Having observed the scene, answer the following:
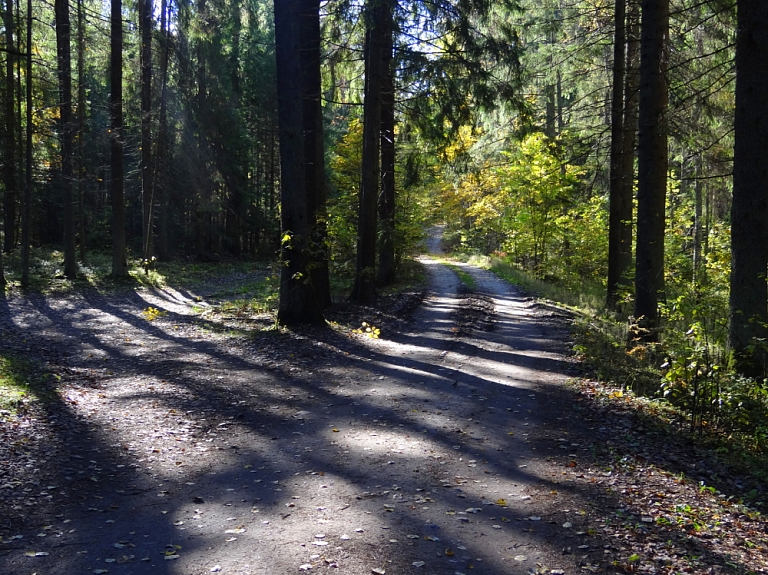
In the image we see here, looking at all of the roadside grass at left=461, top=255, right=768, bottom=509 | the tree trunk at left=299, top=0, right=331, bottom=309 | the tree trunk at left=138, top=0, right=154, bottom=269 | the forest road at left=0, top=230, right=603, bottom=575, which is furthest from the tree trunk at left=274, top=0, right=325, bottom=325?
the tree trunk at left=138, top=0, right=154, bottom=269

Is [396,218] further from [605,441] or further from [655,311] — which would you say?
[605,441]

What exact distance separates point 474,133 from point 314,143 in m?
3.98

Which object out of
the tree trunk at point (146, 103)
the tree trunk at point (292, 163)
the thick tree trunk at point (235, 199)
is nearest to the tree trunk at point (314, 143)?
the tree trunk at point (292, 163)

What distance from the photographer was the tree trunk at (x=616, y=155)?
14.7 metres

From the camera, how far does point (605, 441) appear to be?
6.38 metres

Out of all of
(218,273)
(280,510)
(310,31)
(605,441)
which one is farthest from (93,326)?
(218,273)

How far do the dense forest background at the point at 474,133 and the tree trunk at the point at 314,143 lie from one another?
2.1 inches

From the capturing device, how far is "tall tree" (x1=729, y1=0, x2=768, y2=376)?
7.53 meters

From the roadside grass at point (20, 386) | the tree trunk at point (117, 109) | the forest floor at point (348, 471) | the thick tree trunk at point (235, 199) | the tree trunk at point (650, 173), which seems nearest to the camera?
the forest floor at point (348, 471)

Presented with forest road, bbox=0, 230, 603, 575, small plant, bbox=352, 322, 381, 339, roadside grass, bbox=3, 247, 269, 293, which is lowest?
forest road, bbox=0, 230, 603, 575

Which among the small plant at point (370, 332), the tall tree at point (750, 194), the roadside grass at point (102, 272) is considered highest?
the tall tree at point (750, 194)

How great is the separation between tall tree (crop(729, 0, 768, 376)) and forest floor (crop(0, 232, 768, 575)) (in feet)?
6.18

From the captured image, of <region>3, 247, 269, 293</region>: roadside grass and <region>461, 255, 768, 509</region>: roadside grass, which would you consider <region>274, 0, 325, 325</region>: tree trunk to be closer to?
<region>461, 255, 768, 509</region>: roadside grass

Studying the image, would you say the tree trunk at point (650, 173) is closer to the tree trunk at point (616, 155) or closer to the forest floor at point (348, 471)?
the forest floor at point (348, 471)
